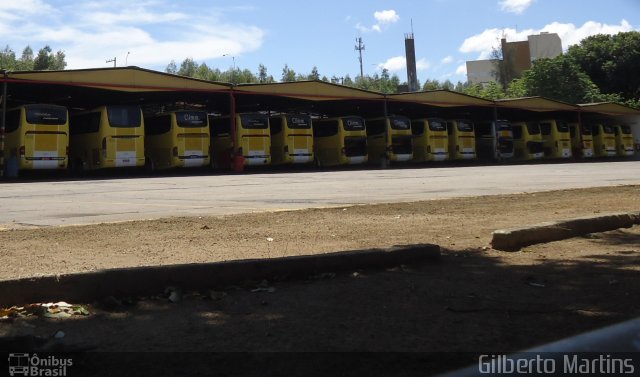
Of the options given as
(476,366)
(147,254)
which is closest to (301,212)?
(147,254)

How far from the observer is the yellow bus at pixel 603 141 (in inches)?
1738

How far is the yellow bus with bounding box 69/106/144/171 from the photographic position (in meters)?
24.0

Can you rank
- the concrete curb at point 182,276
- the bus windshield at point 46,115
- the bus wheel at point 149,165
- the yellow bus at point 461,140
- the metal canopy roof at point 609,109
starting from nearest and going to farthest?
the concrete curb at point 182,276, the bus windshield at point 46,115, the bus wheel at point 149,165, the yellow bus at point 461,140, the metal canopy roof at point 609,109

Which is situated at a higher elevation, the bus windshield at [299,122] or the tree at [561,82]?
the tree at [561,82]

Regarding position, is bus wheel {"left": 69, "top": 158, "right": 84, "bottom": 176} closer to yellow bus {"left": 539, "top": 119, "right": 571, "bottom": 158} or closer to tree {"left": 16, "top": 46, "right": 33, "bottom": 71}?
yellow bus {"left": 539, "top": 119, "right": 571, "bottom": 158}

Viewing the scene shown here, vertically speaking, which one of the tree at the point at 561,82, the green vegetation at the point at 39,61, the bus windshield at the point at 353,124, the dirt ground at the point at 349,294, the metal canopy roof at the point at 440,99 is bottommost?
the dirt ground at the point at 349,294

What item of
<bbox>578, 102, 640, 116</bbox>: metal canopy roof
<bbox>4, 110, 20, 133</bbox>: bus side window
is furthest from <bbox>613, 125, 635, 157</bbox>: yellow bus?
<bbox>4, 110, 20, 133</bbox>: bus side window

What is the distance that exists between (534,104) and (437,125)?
30.8 ft

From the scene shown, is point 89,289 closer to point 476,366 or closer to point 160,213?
point 476,366

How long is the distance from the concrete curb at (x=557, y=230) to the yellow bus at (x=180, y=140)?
20.5 metres

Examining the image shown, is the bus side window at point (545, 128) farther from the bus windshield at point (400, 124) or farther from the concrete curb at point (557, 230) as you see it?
the concrete curb at point (557, 230)

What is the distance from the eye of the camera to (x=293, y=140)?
30.0 meters

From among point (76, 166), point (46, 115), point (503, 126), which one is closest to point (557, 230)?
point (46, 115)

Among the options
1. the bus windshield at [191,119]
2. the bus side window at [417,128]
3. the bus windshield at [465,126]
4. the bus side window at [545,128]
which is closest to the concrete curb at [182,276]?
the bus windshield at [191,119]
